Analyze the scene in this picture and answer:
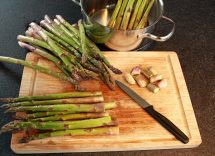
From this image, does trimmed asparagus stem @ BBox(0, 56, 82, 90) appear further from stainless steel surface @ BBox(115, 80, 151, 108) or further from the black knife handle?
the black knife handle

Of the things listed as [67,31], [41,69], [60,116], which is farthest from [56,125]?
[67,31]

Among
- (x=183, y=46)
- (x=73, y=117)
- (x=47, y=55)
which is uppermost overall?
(x=47, y=55)

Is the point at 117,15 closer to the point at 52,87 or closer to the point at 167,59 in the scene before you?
the point at 167,59

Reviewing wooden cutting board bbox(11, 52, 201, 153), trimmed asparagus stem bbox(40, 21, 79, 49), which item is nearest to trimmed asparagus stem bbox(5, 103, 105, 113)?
wooden cutting board bbox(11, 52, 201, 153)

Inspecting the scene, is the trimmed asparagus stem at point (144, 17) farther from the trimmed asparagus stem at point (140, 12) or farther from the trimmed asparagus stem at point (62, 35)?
the trimmed asparagus stem at point (62, 35)

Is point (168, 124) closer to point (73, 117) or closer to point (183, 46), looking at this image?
point (73, 117)
